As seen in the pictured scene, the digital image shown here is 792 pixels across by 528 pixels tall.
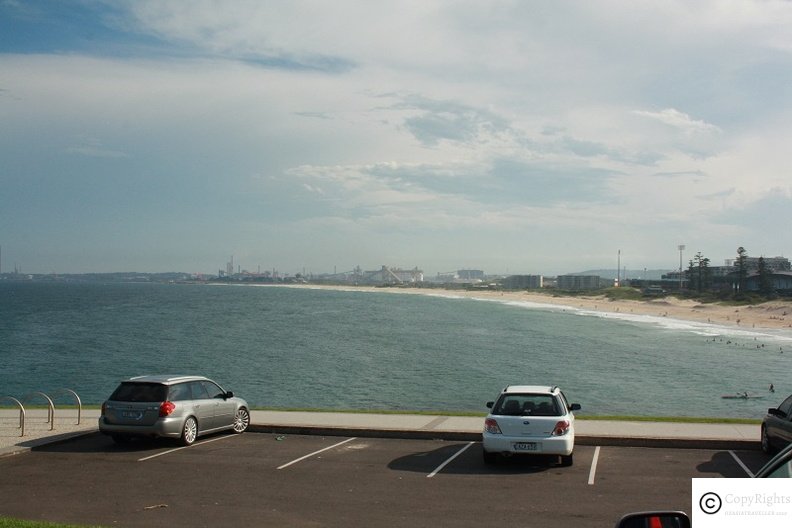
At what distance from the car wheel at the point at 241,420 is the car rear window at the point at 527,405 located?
20.9ft

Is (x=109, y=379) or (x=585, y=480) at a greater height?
(x=585, y=480)

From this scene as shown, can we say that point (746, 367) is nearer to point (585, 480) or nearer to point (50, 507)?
point (585, 480)

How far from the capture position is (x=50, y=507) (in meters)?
11.2

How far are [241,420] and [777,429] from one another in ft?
36.7

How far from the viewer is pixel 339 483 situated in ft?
42.0

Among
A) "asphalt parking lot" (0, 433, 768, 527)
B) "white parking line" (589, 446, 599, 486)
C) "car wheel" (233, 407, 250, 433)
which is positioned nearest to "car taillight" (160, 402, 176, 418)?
"asphalt parking lot" (0, 433, 768, 527)

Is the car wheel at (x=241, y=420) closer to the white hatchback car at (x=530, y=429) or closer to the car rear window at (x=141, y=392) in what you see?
the car rear window at (x=141, y=392)

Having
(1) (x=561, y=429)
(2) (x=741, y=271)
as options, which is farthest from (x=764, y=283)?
(1) (x=561, y=429)

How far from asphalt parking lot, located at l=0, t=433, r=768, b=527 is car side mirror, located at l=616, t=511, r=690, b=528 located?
7.41 m

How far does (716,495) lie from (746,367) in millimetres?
60292

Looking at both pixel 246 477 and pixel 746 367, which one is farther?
pixel 746 367

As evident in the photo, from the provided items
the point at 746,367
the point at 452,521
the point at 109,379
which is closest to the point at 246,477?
the point at 452,521

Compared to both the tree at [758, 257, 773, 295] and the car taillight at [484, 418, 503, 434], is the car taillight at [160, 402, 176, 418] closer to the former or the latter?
the car taillight at [484, 418, 503, 434]

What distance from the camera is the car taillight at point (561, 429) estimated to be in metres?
13.7
